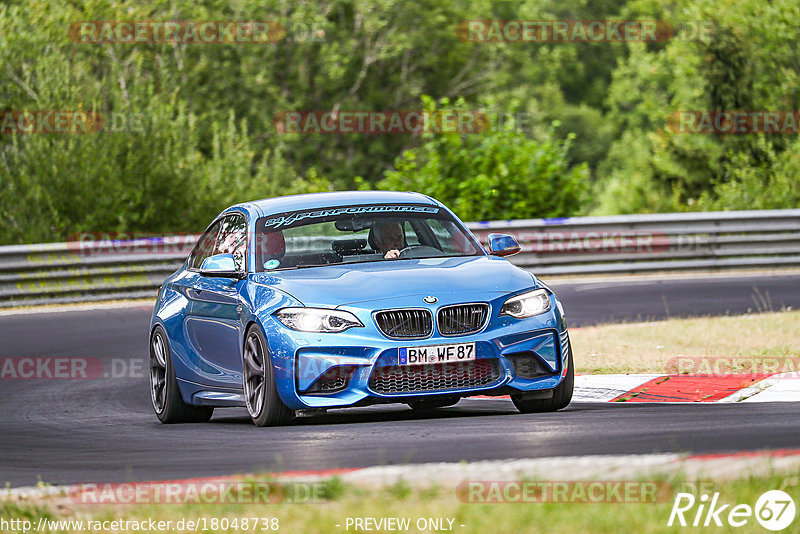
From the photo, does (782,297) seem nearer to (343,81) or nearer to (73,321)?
(73,321)

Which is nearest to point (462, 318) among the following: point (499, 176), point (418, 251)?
point (418, 251)

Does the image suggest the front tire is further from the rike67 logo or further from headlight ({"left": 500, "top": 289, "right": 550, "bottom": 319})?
the rike67 logo

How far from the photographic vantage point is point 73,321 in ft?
60.7

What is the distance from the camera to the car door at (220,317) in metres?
9.39

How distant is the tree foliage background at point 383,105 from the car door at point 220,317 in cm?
1467

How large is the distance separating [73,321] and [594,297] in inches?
282

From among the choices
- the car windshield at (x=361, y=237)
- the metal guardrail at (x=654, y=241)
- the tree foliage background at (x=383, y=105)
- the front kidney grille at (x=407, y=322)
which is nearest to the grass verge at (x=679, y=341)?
the car windshield at (x=361, y=237)

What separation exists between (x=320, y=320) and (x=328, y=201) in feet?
5.82

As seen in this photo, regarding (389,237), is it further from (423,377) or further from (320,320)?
(423,377)

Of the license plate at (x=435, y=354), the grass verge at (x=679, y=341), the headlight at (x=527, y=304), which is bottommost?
the grass verge at (x=679, y=341)

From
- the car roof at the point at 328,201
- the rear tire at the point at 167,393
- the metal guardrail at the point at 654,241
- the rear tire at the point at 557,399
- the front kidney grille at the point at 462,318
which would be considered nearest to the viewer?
the front kidney grille at the point at 462,318

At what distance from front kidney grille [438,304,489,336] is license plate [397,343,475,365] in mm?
97

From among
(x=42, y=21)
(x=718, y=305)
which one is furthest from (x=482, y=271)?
(x=42, y=21)

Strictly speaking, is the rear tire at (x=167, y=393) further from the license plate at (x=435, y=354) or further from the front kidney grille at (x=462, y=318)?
the front kidney grille at (x=462, y=318)
